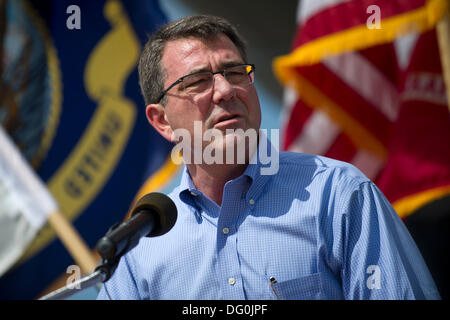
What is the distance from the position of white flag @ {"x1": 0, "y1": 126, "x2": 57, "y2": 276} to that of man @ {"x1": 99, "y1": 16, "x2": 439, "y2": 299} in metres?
1.54

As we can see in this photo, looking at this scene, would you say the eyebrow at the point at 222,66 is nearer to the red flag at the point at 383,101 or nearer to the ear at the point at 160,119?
the ear at the point at 160,119

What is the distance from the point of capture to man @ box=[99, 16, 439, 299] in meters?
1.25

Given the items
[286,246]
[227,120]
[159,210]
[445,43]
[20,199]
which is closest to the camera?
[159,210]

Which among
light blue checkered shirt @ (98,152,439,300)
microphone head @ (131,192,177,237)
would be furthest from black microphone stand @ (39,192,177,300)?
light blue checkered shirt @ (98,152,439,300)

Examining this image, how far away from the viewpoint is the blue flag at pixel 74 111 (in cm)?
345

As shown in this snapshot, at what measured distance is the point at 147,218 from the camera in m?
1.05

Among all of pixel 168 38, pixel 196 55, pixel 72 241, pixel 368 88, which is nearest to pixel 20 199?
pixel 72 241

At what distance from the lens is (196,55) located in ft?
5.02

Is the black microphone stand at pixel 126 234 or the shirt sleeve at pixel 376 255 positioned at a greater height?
the black microphone stand at pixel 126 234

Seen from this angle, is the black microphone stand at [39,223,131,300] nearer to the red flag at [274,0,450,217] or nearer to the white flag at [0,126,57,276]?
the red flag at [274,0,450,217]

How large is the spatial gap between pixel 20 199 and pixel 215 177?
A: 1.81m

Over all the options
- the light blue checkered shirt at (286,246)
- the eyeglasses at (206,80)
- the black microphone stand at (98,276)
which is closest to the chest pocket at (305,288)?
the light blue checkered shirt at (286,246)

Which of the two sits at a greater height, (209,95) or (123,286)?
(209,95)

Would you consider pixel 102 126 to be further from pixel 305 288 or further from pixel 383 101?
pixel 305 288
